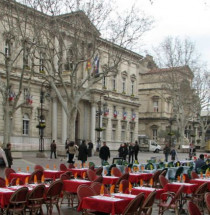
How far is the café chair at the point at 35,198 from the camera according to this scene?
9.19m

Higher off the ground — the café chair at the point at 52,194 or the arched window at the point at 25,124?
the arched window at the point at 25,124

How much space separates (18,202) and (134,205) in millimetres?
2591

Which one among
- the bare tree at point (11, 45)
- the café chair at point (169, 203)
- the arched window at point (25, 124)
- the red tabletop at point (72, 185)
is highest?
the bare tree at point (11, 45)

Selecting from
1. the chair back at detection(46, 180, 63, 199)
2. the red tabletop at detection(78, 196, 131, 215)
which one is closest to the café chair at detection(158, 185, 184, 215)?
the red tabletop at detection(78, 196, 131, 215)

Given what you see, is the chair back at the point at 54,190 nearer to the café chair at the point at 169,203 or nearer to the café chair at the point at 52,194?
the café chair at the point at 52,194

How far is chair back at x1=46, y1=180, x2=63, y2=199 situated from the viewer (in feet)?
32.0

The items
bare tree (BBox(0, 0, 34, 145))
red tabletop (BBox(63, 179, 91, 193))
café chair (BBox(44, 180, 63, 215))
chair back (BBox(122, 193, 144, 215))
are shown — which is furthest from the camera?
bare tree (BBox(0, 0, 34, 145))

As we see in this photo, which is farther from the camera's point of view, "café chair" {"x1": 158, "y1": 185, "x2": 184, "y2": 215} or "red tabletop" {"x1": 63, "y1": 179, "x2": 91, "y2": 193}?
"red tabletop" {"x1": 63, "y1": 179, "x2": 91, "y2": 193}

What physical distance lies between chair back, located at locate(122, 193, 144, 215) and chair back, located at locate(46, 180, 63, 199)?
98.7 inches

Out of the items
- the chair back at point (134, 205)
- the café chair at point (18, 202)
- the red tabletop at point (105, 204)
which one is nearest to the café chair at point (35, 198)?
the café chair at point (18, 202)

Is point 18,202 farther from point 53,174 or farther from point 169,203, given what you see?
point 53,174

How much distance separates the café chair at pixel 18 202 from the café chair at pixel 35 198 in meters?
0.25

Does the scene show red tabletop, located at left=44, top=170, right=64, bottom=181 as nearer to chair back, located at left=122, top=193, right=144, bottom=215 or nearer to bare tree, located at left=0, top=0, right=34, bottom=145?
chair back, located at left=122, top=193, right=144, bottom=215

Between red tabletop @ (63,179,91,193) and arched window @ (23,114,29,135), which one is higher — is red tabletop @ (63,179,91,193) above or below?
below
